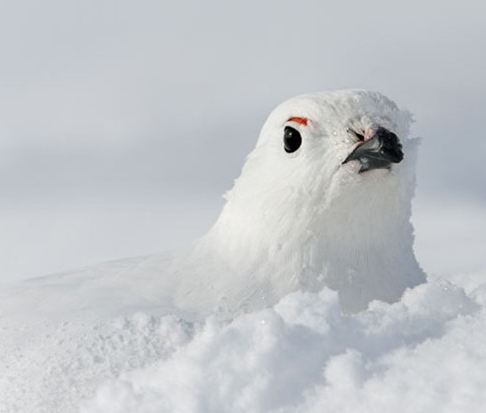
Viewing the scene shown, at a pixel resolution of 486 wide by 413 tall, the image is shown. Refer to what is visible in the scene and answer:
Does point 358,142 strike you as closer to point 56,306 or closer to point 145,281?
Answer: point 145,281

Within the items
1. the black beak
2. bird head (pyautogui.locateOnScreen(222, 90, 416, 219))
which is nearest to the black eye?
bird head (pyautogui.locateOnScreen(222, 90, 416, 219))

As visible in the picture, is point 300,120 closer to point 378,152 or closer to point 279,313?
point 378,152

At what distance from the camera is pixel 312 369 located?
187 inches

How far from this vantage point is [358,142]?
6621mm

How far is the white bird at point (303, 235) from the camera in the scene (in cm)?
658

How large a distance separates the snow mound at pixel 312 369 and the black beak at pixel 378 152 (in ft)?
5.15

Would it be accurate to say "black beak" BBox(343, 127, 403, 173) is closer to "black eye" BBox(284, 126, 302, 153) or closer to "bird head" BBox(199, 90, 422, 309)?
"bird head" BBox(199, 90, 422, 309)

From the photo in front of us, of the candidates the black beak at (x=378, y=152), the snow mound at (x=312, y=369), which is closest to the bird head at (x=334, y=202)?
the black beak at (x=378, y=152)

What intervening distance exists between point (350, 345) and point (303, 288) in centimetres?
187

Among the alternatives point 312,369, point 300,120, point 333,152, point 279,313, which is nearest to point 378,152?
point 333,152

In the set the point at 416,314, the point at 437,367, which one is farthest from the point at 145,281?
the point at 437,367

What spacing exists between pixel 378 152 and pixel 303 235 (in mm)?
629

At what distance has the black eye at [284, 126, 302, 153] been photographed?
6891 mm

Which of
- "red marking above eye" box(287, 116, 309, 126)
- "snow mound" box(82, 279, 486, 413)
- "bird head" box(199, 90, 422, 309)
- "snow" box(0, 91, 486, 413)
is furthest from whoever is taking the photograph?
"red marking above eye" box(287, 116, 309, 126)
